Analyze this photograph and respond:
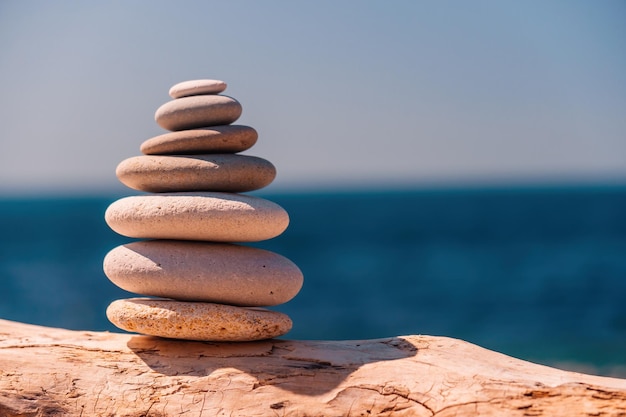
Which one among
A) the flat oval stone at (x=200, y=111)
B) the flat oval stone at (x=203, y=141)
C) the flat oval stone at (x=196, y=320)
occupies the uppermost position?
the flat oval stone at (x=200, y=111)

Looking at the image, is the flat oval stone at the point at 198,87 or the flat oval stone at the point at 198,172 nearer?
the flat oval stone at the point at 198,172

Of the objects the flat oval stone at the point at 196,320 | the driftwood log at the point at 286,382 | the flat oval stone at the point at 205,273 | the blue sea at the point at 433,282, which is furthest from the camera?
the blue sea at the point at 433,282

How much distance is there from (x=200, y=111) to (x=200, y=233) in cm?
92

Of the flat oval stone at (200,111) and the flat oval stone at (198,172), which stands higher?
the flat oval stone at (200,111)

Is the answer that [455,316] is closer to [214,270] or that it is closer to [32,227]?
[214,270]

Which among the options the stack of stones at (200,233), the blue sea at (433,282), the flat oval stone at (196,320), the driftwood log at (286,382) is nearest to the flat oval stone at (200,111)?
the stack of stones at (200,233)

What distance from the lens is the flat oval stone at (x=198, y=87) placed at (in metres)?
5.26

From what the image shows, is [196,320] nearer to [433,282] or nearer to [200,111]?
[200,111]

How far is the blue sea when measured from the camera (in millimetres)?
16578

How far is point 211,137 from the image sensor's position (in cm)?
512

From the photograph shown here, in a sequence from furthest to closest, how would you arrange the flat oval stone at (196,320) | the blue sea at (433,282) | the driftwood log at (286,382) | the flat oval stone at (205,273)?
the blue sea at (433,282)
the flat oval stone at (205,273)
the flat oval stone at (196,320)
the driftwood log at (286,382)

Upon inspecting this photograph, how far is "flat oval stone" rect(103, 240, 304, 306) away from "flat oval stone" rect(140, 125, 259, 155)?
699 mm

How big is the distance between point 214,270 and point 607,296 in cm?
1810

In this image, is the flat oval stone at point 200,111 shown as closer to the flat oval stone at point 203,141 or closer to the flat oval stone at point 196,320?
the flat oval stone at point 203,141
